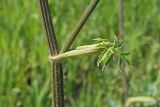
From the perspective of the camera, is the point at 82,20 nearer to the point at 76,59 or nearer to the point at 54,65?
the point at 54,65

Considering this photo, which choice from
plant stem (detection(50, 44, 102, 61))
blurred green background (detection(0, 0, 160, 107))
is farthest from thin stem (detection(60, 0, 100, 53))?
blurred green background (detection(0, 0, 160, 107))

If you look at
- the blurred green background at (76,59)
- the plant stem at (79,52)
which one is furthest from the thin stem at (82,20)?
the blurred green background at (76,59)

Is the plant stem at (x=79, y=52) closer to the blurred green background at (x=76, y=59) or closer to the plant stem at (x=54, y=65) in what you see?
the plant stem at (x=54, y=65)

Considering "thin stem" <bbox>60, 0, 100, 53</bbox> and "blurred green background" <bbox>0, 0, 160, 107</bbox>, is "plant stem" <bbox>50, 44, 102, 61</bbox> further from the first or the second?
"blurred green background" <bbox>0, 0, 160, 107</bbox>

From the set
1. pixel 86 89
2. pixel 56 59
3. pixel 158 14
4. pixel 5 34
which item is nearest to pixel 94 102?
pixel 86 89

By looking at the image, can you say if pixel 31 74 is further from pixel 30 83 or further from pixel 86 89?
pixel 86 89

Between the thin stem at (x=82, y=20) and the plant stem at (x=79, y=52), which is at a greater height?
the thin stem at (x=82, y=20)

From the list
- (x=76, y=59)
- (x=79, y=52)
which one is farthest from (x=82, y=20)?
(x=76, y=59)

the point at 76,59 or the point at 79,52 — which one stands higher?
the point at 76,59
